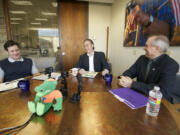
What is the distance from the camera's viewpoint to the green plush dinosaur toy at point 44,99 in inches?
22.3

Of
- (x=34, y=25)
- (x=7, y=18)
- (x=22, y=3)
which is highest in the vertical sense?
(x=22, y=3)

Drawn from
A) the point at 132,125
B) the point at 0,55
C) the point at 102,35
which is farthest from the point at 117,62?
the point at 0,55

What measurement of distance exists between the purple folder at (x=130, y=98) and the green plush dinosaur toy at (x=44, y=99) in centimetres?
Result: 48

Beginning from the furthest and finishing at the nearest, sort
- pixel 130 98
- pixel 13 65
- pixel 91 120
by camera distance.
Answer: pixel 13 65
pixel 130 98
pixel 91 120

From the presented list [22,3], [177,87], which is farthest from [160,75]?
[22,3]

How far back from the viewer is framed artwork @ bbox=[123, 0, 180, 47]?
1.32 meters

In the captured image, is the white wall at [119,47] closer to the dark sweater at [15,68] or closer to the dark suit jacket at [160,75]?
the dark suit jacket at [160,75]

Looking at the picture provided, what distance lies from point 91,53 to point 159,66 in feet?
4.00

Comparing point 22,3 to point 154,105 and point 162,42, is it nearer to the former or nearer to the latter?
point 162,42

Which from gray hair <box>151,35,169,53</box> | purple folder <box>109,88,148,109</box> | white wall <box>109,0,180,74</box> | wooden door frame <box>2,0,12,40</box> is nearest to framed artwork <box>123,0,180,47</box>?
white wall <box>109,0,180,74</box>

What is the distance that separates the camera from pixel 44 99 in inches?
23.6

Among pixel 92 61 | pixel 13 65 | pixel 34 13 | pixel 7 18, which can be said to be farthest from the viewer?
pixel 34 13

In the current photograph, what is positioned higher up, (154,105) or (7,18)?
(7,18)

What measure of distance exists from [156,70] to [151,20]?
1.02m
